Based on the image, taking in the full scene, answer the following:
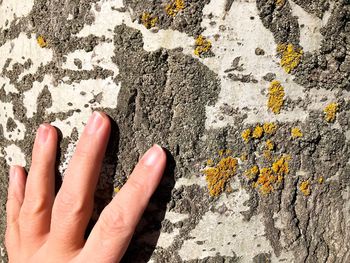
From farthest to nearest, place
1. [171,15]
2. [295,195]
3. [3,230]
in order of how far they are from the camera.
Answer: [3,230] < [295,195] < [171,15]

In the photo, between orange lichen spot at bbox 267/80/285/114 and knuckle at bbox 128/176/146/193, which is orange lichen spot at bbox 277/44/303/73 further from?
knuckle at bbox 128/176/146/193

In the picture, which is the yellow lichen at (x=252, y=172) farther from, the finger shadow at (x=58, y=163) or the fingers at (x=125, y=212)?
the finger shadow at (x=58, y=163)

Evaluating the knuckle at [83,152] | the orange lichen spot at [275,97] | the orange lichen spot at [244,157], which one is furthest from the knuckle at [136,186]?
the orange lichen spot at [275,97]

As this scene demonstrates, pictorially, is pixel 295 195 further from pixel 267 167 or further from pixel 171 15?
pixel 171 15

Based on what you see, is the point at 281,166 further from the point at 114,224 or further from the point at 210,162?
the point at 114,224

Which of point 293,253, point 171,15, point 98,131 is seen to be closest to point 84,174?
point 98,131

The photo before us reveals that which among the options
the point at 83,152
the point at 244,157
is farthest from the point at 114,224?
the point at 244,157
